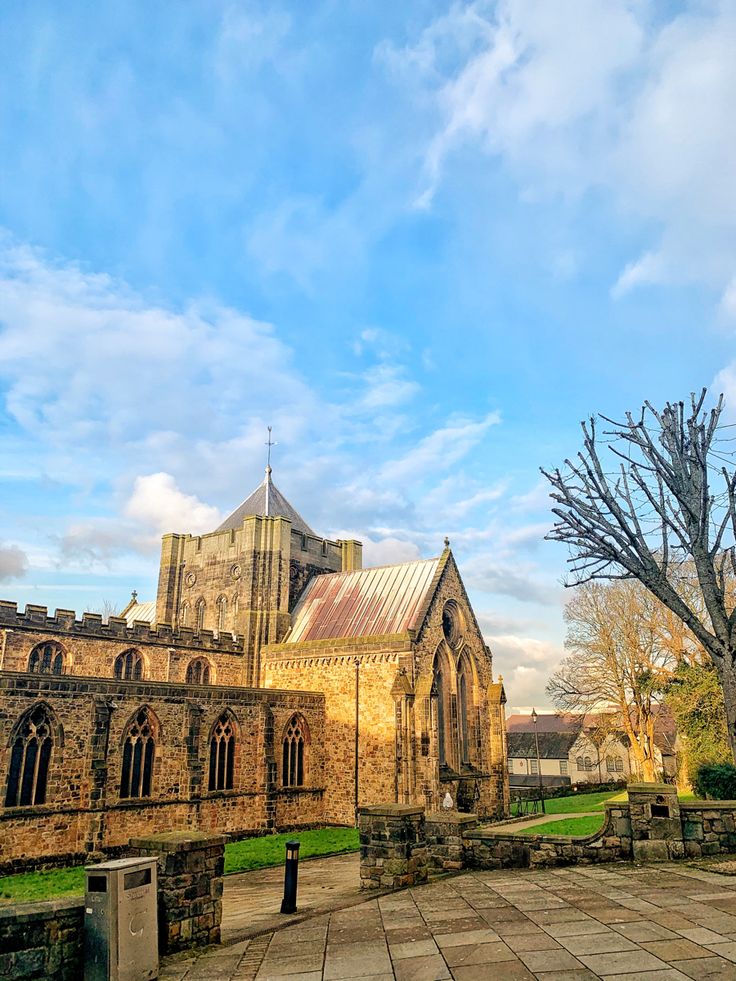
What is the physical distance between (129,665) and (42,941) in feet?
72.0

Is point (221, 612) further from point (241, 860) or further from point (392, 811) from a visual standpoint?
point (392, 811)

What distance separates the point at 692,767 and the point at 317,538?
65.3 feet

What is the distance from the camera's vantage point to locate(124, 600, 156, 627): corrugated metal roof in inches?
1529

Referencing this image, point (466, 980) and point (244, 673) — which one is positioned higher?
point (244, 673)

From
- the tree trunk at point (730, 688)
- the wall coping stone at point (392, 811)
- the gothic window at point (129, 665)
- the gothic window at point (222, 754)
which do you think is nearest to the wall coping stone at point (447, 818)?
the wall coping stone at point (392, 811)

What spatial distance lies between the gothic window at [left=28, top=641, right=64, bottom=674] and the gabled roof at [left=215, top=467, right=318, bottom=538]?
1190cm

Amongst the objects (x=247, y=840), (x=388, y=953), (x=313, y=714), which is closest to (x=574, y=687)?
(x=313, y=714)

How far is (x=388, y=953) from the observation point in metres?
7.92

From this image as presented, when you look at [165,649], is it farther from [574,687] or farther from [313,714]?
[574,687]

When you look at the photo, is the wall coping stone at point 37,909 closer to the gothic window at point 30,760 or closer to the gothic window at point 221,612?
the gothic window at point 30,760

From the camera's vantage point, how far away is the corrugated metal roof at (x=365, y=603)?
1142 inches

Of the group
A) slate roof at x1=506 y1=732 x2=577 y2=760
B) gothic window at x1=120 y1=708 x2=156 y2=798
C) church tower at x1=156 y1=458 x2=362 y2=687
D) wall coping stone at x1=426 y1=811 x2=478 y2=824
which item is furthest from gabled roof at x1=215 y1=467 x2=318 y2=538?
slate roof at x1=506 y1=732 x2=577 y2=760

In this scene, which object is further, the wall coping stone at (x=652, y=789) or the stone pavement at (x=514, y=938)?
the wall coping stone at (x=652, y=789)

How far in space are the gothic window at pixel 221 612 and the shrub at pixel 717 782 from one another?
69.5 ft
